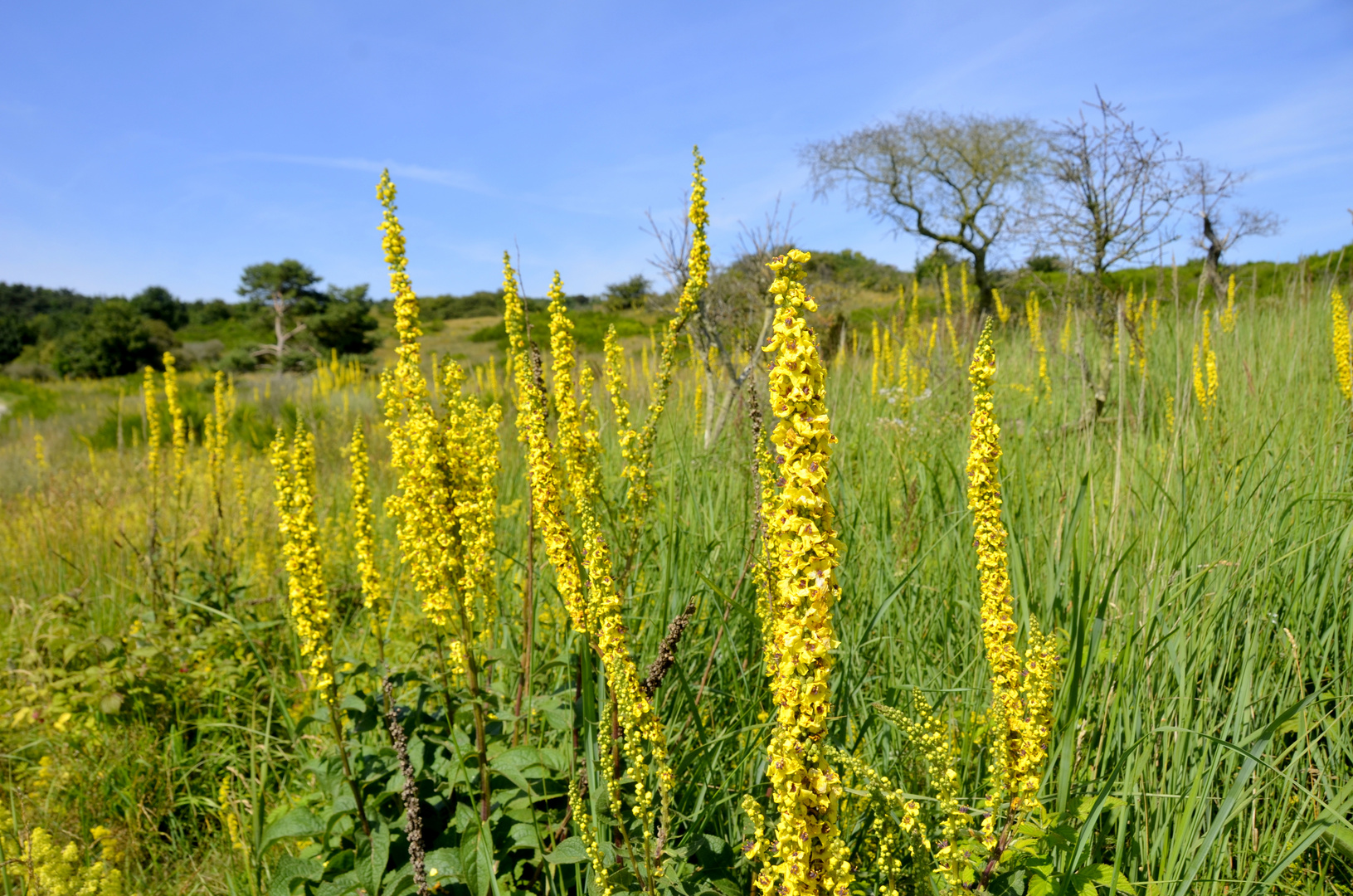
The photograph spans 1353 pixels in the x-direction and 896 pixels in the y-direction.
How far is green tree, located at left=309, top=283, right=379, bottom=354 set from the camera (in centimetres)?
4212

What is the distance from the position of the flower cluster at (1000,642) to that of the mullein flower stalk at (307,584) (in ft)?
5.80

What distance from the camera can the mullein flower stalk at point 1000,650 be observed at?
1498 mm

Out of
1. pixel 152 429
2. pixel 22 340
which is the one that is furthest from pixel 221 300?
pixel 152 429

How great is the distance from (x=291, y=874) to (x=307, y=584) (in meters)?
0.83

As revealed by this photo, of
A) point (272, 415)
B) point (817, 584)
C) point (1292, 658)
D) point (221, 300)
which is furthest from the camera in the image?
point (221, 300)

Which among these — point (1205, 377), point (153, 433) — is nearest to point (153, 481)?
point (153, 433)

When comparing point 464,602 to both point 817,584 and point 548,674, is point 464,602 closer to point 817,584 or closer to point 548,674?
point 548,674

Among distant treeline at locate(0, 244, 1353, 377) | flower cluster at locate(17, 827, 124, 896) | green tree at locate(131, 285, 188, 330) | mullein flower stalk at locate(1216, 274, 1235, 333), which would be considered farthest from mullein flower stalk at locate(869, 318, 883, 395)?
green tree at locate(131, 285, 188, 330)

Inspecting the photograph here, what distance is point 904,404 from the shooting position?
570cm

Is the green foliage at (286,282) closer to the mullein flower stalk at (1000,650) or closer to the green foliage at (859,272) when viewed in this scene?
the green foliage at (859,272)

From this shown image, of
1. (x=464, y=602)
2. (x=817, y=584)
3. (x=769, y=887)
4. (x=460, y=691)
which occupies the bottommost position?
(x=460, y=691)

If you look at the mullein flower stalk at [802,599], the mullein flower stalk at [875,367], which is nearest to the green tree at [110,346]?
the mullein flower stalk at [875,367]

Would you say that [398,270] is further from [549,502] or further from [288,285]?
[288,285]

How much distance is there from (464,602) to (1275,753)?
8.52ft
